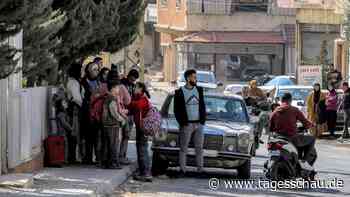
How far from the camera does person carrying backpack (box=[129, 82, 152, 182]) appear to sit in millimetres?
16094

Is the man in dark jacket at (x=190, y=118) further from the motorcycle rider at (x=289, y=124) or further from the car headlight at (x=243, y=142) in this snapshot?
the motorcycle rider at (x=289, y=124)

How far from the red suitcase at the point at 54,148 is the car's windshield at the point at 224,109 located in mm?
2593

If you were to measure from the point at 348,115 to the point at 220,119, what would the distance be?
37.8 ft

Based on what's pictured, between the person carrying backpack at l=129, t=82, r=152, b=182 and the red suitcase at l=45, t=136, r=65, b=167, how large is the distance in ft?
4.45

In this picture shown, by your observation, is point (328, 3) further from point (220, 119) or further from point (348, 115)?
point (220, 119)

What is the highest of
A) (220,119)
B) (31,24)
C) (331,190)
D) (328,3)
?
(328,3)

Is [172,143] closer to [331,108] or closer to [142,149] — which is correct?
[142,149]

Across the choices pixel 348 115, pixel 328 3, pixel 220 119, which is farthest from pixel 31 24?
pixel 328 3

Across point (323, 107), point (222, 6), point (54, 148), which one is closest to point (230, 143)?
point (54, 148)

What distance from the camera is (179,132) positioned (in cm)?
1655

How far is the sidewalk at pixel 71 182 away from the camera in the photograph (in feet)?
42.7

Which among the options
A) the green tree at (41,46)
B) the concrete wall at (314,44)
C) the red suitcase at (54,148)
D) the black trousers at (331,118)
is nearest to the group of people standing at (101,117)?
the red suitcase at (54,148)

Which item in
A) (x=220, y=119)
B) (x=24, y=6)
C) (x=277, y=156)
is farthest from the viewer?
(x=220, y=119)

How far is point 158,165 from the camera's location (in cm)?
1703
